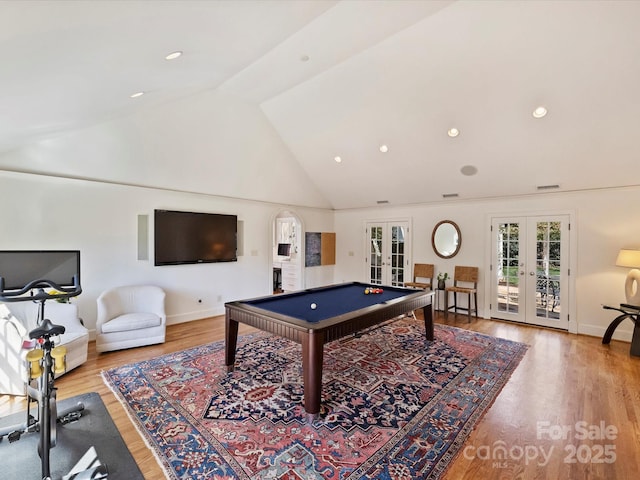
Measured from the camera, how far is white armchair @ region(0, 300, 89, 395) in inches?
119

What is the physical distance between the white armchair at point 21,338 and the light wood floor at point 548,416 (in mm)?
158

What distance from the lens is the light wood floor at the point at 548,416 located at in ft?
7.02

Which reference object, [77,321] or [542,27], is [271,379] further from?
[542,27]

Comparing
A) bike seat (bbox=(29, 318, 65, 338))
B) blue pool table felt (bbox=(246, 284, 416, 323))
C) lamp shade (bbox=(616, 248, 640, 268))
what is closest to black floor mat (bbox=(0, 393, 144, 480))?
bike seat (bbox=(29, 318, 65, 338))

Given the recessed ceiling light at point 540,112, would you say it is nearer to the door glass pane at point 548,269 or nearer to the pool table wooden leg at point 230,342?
the door glass pane at point 548,269

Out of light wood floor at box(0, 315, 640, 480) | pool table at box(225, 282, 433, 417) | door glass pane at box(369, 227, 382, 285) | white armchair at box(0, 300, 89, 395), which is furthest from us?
door glass pane at box(369, 227, 382, 285)

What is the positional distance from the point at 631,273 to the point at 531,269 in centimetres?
141

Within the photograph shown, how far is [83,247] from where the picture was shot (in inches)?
181

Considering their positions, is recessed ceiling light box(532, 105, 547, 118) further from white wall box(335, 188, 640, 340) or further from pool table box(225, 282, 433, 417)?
pool table box(225, 282, 433, 417)

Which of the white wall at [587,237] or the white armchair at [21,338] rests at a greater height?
the white wall at [587,237]

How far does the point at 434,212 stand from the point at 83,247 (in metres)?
6.65

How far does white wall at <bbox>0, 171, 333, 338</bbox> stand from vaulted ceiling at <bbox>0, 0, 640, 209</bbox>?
83 centimetres

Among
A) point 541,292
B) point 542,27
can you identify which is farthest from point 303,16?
point 541,292

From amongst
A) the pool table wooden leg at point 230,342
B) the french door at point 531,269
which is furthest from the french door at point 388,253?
the pool table wooden leg at point 230,342
